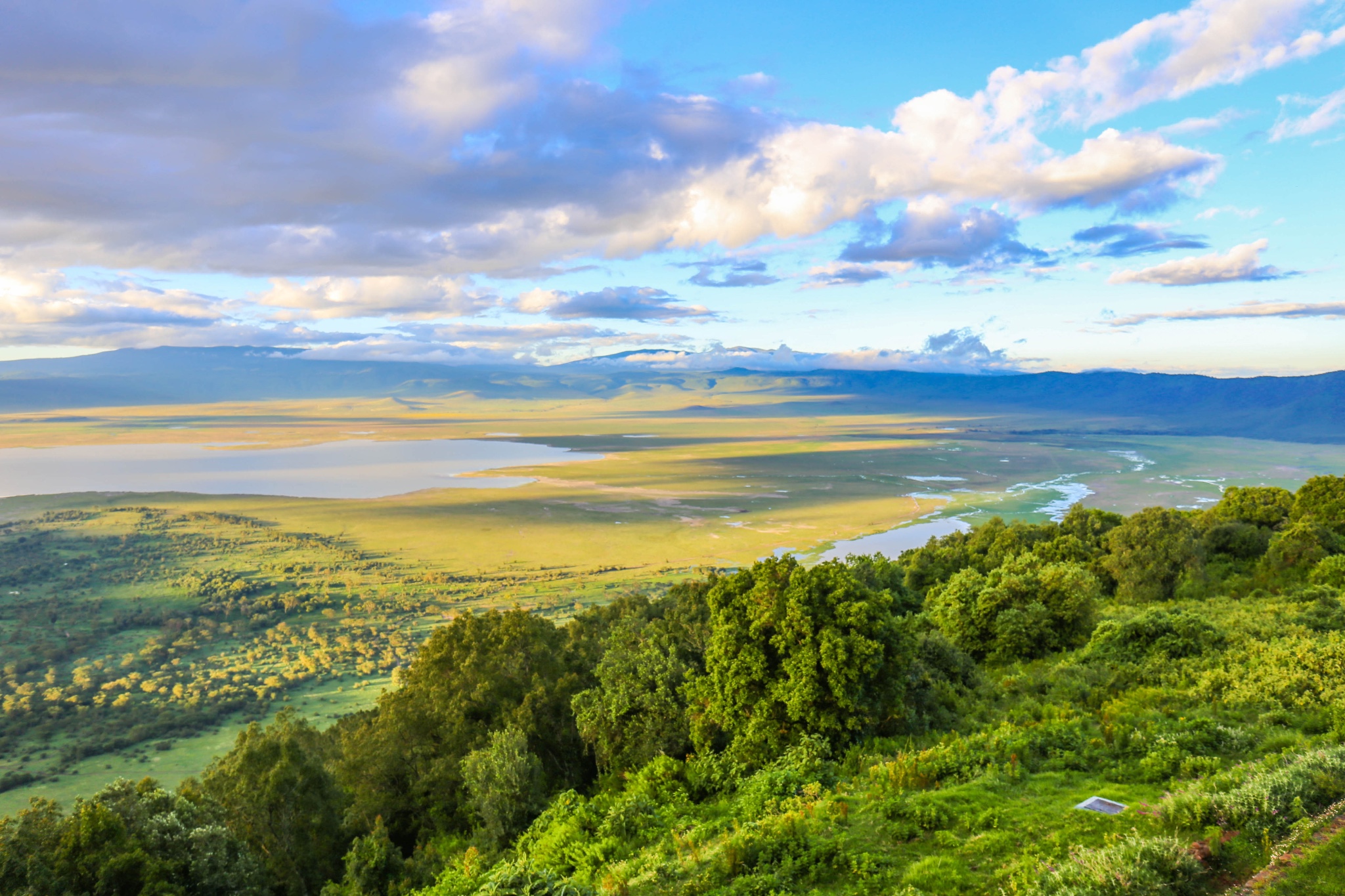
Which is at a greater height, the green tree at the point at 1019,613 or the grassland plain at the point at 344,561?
the green tree at the point at 1019,613

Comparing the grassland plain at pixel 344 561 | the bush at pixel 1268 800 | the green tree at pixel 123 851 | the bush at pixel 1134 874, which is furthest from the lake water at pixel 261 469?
the bush at pixel 1134 874

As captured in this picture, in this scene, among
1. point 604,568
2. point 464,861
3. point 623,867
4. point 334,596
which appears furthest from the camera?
point 604,568

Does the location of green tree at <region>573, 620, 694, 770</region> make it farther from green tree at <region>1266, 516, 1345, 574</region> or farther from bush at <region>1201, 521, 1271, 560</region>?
bush at <region>1201, 521, 1271, 560</region>

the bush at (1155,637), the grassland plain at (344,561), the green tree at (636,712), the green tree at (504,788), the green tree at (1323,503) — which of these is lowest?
the grassland plain at (344,561)

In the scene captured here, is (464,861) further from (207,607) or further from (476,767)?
(207,607)

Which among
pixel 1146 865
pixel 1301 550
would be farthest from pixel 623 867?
pixel 1301 550

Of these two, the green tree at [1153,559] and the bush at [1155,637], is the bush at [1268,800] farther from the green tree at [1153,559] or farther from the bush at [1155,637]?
the green tree at [1153,559]

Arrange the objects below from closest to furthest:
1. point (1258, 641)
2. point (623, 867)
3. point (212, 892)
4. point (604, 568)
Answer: point (623, 867) → point (212, 892) → point (1258, 641) → point (604, 568)
